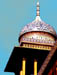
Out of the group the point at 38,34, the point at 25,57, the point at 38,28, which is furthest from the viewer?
the point at 38,28

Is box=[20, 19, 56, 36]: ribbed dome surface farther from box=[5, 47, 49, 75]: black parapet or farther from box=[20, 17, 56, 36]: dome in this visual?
box=[5, 47, 49, 75]: black parapet

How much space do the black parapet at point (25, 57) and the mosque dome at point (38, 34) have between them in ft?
4.37

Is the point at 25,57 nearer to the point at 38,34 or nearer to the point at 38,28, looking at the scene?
the point at 38,34

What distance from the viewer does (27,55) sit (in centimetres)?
5053

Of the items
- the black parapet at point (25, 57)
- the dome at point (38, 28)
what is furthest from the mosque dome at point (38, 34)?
the black parapet at point (25, 57)

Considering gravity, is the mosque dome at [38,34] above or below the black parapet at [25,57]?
above

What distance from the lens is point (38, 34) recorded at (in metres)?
51.7

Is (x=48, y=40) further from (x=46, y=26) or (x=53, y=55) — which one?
(x=53, y=55)

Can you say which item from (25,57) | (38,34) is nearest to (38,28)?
(38,34)

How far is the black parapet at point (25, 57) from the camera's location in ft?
163

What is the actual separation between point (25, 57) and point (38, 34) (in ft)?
10.4

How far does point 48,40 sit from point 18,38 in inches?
147

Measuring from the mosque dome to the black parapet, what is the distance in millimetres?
1332

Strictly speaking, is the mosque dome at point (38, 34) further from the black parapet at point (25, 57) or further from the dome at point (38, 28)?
the black parapet at point (25, 57)
